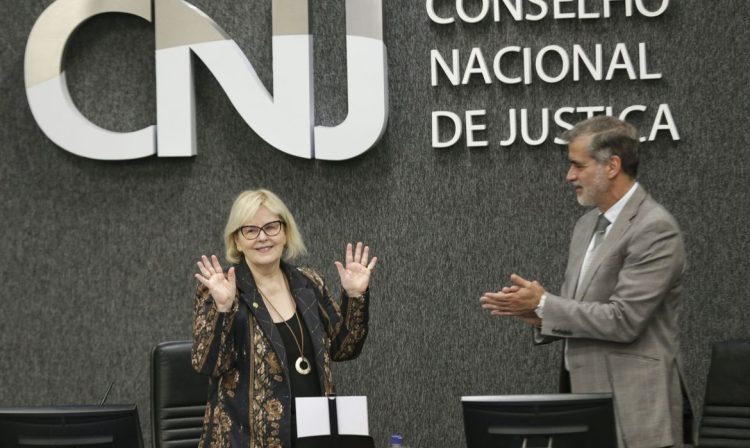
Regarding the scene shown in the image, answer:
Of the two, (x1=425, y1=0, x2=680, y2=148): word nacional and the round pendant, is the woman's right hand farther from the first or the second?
(x1=425, y1=0, x2=680, y2=148): word nacional

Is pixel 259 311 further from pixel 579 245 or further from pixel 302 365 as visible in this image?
pixel 579 245

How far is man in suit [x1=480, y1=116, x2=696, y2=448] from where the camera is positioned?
2842mm

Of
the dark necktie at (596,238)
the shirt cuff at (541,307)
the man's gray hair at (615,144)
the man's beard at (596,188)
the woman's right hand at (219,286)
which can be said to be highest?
the man's gray hair at (615,144)

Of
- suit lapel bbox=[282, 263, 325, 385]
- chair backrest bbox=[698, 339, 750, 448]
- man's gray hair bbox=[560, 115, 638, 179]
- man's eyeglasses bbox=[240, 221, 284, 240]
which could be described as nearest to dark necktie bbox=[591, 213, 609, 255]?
man's gray hair bbox=[560, 115, 638, 179]

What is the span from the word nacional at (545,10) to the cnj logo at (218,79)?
37 cm

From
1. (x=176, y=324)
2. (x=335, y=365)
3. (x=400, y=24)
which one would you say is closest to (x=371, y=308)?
(x=335, y=365)

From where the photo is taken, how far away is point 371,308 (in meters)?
4.12

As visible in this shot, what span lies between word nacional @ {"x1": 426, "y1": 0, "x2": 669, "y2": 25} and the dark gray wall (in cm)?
5

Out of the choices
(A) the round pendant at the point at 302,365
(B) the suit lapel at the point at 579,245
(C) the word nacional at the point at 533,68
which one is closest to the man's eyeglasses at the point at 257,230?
(A) the round pendant at the point at 302,365

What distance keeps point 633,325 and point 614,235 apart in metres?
0.31

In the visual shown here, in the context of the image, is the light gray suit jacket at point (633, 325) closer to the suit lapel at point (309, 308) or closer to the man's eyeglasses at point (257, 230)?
the suit lapel at point (309, 308)

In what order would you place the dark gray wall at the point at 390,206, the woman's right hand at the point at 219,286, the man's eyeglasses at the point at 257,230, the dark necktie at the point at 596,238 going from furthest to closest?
the dark gray wall at the point at 390,206
the dark necktie at the point at 596,238
the man's eyeglasses at the point at 257,230
the woman's right hand at the point at 219,286

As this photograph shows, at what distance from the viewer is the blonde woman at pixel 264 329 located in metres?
2.72

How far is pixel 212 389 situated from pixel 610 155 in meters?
1.52
